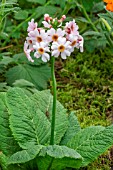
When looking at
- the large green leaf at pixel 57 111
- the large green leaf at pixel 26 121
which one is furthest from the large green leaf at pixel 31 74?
the large green leaf at pixel 26 121

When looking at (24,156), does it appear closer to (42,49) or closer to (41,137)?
(41,137)

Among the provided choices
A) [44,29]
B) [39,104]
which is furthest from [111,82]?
[44,29]

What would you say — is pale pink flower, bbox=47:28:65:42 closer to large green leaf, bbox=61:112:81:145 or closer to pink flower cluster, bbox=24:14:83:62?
pink flower cluster, bbox=24:14:83:62

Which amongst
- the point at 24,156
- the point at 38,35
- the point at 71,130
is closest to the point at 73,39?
the point at 38,35

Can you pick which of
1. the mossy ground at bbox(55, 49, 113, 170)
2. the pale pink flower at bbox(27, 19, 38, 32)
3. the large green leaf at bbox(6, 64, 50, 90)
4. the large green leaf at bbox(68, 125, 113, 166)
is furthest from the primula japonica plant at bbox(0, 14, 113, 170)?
the large green leaf at bbox(6, 64, 50, 90)

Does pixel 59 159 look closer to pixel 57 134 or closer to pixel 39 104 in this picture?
pixel 57 134
